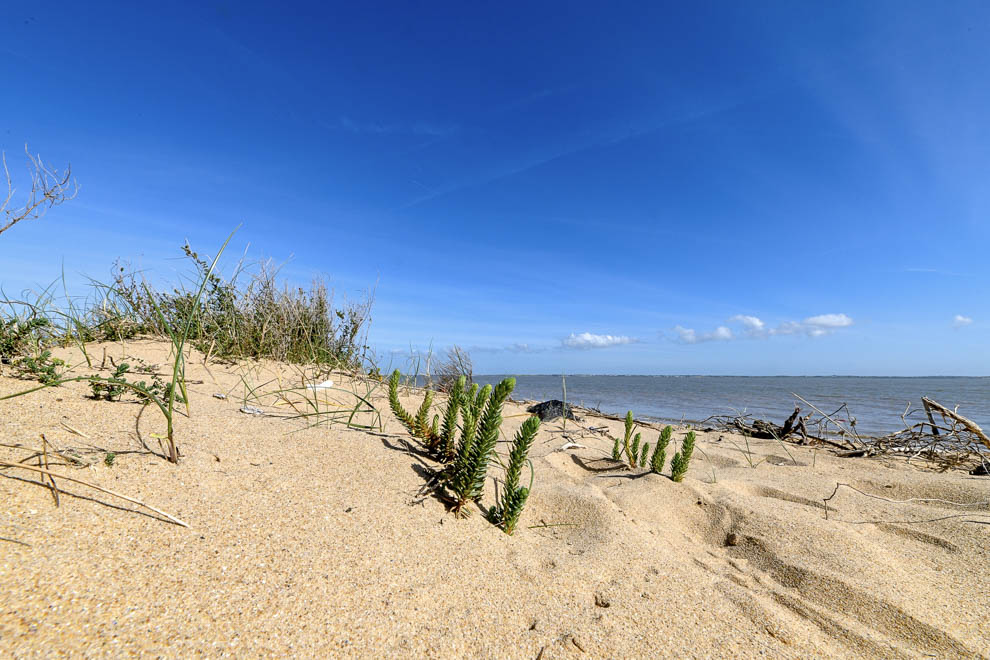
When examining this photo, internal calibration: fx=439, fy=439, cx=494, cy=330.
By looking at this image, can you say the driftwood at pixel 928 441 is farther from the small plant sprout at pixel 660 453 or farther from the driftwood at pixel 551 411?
the driftwood at pixel 551 411

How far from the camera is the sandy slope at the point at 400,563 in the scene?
3.48 ft

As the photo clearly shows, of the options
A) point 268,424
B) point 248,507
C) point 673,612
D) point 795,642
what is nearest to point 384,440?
point 268,424

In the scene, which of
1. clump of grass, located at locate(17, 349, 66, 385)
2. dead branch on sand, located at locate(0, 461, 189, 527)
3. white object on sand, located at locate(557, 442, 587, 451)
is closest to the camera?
dead branch on sand, located at locate(0, 461, 189, 527)

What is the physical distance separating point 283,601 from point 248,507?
0.48 m

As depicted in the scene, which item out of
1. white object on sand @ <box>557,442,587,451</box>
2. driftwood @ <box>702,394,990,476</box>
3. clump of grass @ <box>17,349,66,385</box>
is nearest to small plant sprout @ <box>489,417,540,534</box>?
white object on sand @ <box>557,442,587,451</box>

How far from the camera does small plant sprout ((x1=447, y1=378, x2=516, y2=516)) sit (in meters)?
1.91

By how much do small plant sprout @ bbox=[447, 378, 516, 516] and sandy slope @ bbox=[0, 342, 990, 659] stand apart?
0.14m

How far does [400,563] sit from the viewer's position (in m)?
1.46

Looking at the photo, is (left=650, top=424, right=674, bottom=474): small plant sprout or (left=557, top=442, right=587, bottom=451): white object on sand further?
(left=557, top=442, right=587, bottom=451): white object on sand

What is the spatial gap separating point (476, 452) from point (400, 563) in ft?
1.93

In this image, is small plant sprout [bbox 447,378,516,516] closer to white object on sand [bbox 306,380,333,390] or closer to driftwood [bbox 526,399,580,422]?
white object on sand [bbox 306,380,333,390]

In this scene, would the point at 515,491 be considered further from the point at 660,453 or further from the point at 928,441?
the point at 928,441

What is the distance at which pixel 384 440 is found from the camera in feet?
8.32

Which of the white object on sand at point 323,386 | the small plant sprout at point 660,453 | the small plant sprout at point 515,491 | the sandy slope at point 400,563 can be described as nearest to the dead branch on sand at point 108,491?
the sandy slope at point 400,563
